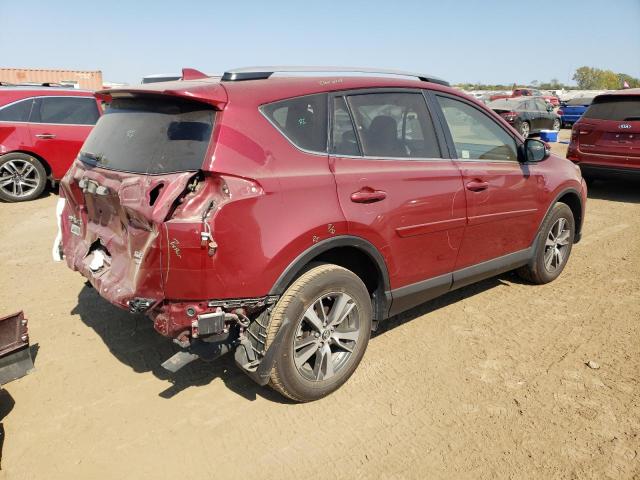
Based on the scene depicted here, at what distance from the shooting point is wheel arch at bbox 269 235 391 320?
2.73m

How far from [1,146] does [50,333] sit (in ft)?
18.8

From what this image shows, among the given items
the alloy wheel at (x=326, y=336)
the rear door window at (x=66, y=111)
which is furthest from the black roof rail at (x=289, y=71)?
the rear door window at (x=66, y=111)

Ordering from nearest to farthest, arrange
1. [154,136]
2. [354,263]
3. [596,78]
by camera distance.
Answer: [154,136] < [354,263] < [596,78]

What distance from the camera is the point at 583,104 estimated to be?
22.7 meters

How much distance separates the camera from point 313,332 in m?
2.97

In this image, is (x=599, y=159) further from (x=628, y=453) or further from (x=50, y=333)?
(x=50, y=333)

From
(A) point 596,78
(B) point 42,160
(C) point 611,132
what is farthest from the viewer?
(A) point 596,78

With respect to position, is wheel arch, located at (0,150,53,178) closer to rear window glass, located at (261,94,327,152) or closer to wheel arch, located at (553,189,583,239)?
rear window glass, located at (261,94,327,152)

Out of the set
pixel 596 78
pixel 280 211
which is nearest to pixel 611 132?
pixel 280 211

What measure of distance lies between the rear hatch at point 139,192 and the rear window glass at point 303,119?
367 millimetres

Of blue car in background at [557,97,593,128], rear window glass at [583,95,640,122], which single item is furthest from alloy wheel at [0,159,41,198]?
blue car in background at [557,97,593,128]

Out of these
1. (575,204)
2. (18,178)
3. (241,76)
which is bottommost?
(18,178)

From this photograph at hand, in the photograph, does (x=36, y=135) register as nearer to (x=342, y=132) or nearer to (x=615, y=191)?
(x=342, y=132)

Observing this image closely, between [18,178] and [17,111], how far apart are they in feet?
3.60
